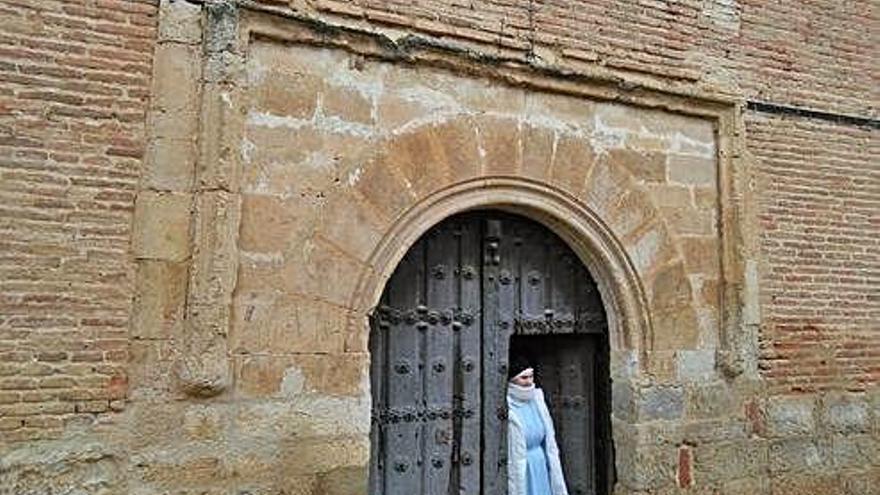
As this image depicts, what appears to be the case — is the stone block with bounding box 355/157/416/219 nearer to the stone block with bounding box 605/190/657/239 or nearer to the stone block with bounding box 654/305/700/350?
the stone block with bounding box 605/190/657/239

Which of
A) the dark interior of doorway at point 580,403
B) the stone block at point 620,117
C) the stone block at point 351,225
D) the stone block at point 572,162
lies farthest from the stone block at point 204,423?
the stone block at point 620,117

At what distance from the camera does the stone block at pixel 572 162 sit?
4.27 m

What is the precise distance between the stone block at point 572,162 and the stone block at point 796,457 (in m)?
2.00

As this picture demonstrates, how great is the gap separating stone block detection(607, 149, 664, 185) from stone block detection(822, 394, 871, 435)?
182cm

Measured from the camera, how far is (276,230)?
3.57 m

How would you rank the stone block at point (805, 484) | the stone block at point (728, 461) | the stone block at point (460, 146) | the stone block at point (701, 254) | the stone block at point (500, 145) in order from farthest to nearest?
1. the stone block at point (805, 484)
2. the stone block at point (701, 254)
3. the stone block at point (728, 461)
4. the stone block at point (500, 145)
5. the stone block at point (460, 146)

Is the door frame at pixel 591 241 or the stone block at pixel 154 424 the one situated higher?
the door frame at pixel 591 241

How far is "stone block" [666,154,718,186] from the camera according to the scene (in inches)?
183

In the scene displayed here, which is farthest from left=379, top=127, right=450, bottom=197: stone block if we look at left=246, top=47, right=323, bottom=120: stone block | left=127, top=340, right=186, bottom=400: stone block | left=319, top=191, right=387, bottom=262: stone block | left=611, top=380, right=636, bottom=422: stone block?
left=611, top=380, right=636, bottom=422: stone block

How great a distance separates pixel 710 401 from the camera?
4.56 m

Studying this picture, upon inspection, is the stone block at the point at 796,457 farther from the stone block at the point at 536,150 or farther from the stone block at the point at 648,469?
the stone block at the point at 536,150

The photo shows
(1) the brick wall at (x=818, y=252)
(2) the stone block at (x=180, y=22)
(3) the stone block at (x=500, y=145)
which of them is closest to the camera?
(2) the stone block at (x=180, y=22)

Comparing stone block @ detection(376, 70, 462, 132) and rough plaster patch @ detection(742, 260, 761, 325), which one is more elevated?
stone block @ detection(376, 70, 462, 132)

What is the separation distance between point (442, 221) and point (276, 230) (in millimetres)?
945
